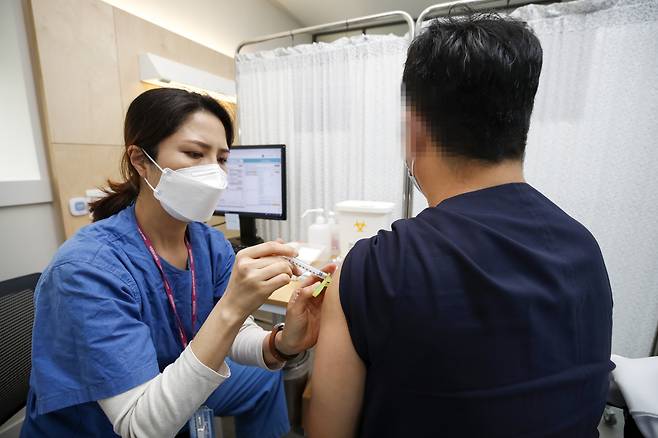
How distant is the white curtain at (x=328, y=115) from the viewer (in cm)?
179

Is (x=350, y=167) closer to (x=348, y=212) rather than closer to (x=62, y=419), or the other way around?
(x=348, y=212)

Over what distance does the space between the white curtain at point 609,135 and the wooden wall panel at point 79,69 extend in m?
2.03

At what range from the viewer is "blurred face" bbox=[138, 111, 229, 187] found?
2.82ft

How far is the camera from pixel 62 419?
75 centimetres

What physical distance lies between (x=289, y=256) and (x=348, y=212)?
86 centimetres

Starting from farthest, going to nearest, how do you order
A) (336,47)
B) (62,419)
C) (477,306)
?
1. (336,47)
2. (62,419)
3. (477,306)

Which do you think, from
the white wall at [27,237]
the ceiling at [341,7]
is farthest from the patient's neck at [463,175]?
the ceiling at [341,7]

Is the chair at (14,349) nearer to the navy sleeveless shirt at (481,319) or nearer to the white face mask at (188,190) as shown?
the white face mask at (188,190)

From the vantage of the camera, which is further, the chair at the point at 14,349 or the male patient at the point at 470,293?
the chair at the point at 14,349

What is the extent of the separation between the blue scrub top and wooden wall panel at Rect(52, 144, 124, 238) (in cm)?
91

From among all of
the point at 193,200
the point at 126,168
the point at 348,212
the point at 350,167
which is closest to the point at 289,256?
the point at 193,200

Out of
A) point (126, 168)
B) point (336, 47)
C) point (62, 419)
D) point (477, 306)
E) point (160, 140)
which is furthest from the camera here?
point (336, 47)

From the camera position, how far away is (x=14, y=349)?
0.91m

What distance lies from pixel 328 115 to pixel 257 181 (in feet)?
1.98
